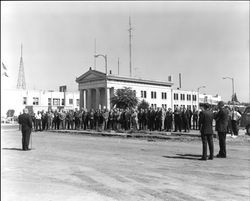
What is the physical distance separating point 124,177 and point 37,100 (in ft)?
304

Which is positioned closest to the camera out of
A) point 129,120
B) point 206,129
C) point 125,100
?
point 206,129

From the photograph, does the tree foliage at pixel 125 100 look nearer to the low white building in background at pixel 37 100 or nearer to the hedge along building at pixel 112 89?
the hedge along building at pixel 112 89

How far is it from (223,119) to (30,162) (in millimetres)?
6784

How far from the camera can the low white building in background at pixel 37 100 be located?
9288 centimetres

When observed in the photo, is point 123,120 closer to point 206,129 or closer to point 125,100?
point 206,129

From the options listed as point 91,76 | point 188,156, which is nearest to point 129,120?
point 188,156

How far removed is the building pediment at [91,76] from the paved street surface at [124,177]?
2704 inches

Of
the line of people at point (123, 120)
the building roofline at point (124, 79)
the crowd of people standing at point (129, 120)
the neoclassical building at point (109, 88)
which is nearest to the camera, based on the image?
the crowd of people standing at point (129, 120)

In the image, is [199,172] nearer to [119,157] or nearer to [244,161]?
[244,161]

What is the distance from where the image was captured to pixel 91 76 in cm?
8519

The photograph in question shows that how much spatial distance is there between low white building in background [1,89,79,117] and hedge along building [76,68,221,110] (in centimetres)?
1082

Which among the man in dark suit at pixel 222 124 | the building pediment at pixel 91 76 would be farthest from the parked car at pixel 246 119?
the building pediment at pixel 91 76

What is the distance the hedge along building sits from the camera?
267ft

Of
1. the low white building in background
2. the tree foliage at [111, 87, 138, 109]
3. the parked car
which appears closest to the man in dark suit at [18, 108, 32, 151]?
the parked car
